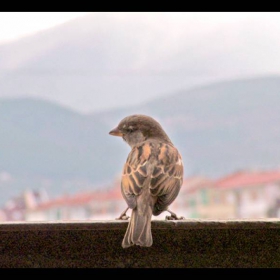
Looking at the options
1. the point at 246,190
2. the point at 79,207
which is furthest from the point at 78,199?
the point at 246,190

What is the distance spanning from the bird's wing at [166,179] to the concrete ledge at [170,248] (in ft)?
2.49

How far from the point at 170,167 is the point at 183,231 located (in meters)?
1.00

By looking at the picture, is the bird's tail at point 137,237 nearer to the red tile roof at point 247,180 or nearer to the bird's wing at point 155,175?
the bird's wing at point 155,175

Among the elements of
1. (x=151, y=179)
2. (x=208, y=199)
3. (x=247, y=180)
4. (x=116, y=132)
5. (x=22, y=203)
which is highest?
(x=208, y=199)

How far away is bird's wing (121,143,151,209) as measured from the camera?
2232 mm

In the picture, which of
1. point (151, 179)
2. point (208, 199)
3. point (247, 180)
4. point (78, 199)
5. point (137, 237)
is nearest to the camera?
point (137, 237)

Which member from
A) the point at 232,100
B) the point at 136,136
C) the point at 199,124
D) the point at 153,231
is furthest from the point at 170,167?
the point at 232,100

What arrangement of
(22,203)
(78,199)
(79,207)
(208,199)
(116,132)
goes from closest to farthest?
(116,132) < (22,203) < (79,207) < (78,199) < (208,199)

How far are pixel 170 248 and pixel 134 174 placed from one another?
0.91m

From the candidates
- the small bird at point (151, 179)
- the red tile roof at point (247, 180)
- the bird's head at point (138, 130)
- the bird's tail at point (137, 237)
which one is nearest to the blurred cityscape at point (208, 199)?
the red tile roof at point (247, 180)

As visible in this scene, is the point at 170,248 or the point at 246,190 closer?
the point at 170,248

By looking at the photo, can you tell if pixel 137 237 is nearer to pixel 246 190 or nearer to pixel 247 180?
pixel 247 180

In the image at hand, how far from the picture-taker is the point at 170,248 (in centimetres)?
144
